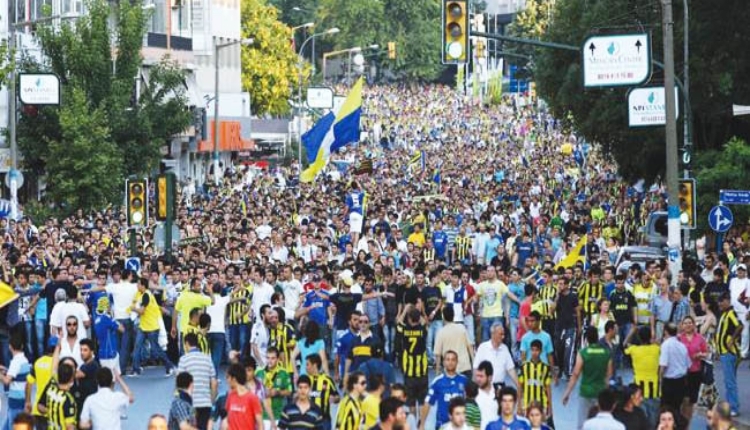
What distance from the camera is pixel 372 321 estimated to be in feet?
87.0

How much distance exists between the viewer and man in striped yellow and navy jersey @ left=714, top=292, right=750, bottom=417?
21.8 meters

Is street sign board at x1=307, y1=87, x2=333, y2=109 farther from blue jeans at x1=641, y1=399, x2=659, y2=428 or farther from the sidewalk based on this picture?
blue jeans at x1=641, y1=399, x2=659, y2=428

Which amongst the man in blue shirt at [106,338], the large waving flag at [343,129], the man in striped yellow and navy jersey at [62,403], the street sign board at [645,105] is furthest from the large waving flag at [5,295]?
the large waving flag at [343,129]

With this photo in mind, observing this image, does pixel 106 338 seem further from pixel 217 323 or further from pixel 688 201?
pixel 688 201

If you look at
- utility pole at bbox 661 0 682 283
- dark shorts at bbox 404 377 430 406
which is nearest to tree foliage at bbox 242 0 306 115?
utility pole at bbox 661 0 682 283

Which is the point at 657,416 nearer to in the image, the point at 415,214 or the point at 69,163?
the point at 415,214

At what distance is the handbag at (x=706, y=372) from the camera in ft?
68.7

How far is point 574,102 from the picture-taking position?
166 feet

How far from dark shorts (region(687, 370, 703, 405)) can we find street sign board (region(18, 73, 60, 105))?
27.3 metres

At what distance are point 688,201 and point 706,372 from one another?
7621 millimetres


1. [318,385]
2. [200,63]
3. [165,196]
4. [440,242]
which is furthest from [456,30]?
[200,63]

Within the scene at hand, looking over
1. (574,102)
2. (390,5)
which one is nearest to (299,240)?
(574,102)

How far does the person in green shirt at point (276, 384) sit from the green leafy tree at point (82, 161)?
3179 centimetres

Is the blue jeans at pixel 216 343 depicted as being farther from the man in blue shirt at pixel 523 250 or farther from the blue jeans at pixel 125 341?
the man in blue shirt at pixel 523 250
